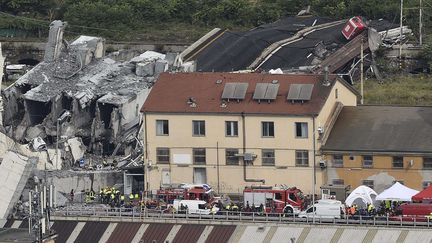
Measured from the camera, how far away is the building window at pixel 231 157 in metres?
92.8

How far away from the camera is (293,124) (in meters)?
92.2

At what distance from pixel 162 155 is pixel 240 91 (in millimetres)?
4376

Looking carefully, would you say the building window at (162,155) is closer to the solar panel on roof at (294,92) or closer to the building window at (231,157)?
the building window at (231,157)

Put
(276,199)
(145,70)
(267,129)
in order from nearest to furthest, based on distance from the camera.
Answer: (276,199), (267,129), (145,70)

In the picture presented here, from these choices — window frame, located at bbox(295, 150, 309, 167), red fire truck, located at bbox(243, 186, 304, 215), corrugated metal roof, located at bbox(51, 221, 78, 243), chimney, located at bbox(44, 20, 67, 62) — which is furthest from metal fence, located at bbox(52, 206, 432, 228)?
chimney, located at bbox(44, 20, 67, 62)

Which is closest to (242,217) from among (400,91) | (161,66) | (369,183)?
(369,183)

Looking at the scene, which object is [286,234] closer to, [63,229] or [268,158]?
[268,158]

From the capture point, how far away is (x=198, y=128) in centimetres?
9362

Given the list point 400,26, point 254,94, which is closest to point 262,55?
point 400,26

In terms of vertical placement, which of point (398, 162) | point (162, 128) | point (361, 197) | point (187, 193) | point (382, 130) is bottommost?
point (361, 197)

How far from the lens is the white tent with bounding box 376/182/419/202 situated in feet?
286

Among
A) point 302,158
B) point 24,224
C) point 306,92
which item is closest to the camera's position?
point 24,224

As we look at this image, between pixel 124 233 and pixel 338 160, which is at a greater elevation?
pixel 338 160

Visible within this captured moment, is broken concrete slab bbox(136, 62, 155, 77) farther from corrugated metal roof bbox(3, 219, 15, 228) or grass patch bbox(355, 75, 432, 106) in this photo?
corrugated metal roof bbox(3, 219, 15, 228)
